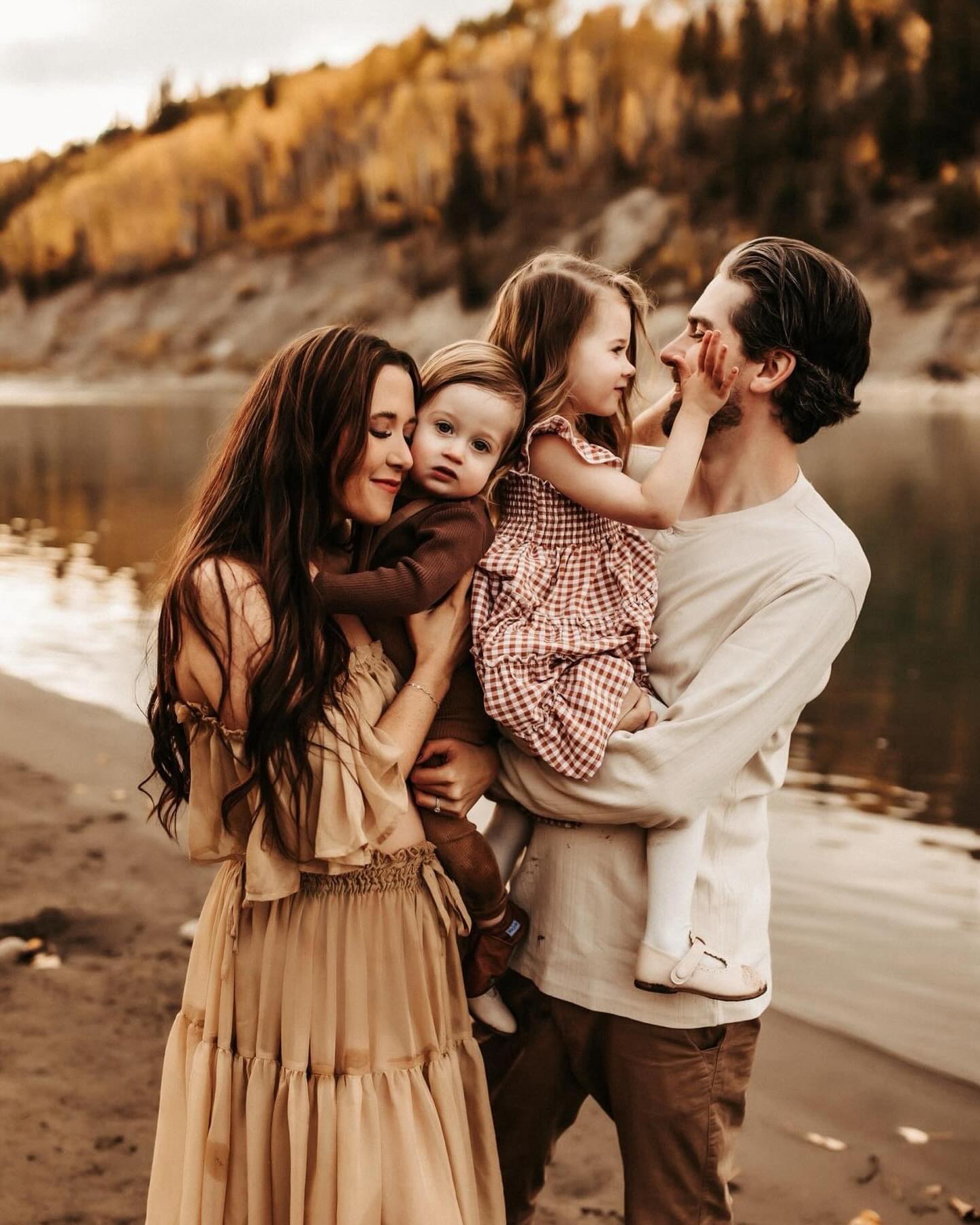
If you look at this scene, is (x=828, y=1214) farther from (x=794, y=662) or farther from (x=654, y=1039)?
(x=794, y=662)

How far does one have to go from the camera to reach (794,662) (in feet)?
7.50

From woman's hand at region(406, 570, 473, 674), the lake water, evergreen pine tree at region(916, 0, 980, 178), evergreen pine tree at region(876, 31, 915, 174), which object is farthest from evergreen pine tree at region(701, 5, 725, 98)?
woman's hand at region(406, 570, 473, 674)

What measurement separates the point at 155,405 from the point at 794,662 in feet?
155

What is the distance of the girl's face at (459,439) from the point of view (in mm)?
2496

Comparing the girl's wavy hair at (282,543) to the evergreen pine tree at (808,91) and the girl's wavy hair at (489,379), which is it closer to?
the girl's wavy hair at (489,379)

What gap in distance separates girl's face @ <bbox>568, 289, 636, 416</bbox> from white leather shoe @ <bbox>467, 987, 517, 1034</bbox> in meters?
1.19

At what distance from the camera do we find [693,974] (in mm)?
2242

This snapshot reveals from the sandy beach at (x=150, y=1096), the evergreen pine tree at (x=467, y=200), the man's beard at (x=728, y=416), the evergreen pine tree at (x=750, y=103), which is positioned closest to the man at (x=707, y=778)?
the man's beard at (x=728, y=416)

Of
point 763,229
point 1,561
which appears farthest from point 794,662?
point 763,229

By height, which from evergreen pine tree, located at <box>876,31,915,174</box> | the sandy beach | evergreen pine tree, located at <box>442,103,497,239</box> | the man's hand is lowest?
the sandy beach

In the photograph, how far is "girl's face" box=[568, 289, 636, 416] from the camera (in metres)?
2.66

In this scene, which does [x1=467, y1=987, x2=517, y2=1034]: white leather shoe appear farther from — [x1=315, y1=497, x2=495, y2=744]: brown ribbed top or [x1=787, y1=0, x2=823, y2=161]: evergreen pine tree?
[x1=787, y1=0, x2=823, y2=161]: evergreen pine tree

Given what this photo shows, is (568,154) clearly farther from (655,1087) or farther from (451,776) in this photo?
(655,1087)

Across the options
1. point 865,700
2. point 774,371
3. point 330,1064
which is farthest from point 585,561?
point 865,700
